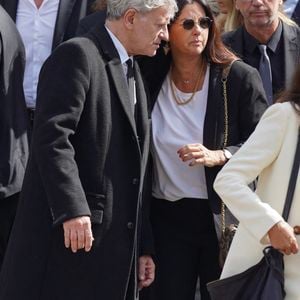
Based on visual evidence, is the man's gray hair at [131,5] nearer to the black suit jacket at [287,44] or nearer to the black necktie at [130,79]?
the black necktie at [130,79]

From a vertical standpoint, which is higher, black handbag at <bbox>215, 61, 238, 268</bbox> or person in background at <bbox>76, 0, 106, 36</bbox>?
person in background at <bbox>76, 0, 106, 36</bbox>

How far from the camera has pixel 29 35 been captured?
5020 mm

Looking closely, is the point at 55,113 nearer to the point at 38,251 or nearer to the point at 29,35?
the point at 38,251

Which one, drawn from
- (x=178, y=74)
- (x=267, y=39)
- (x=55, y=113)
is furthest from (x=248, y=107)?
(x=55, y=113)

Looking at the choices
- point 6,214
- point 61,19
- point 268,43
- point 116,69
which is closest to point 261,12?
point 268,43

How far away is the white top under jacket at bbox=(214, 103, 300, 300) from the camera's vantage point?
3502mm

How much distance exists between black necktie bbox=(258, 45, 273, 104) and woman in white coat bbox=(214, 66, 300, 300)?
1.22 m

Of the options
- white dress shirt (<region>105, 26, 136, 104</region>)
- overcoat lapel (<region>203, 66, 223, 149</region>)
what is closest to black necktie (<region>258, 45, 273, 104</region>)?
overcoat lapel (<region>203, 66, 223, 149</region>)

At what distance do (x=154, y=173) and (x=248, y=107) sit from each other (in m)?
0.55

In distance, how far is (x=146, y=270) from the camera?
4312 mm

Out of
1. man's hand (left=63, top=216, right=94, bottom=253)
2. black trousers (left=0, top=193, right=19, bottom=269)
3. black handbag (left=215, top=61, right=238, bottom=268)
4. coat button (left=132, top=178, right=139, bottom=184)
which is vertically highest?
coat button (left=132, top=178, right=139, bottom=184)

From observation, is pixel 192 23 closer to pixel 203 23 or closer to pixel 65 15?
pixel 203 23

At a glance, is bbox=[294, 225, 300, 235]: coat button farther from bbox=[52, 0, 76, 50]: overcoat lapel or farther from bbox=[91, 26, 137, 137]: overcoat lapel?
bbox=[52, 0, 76, 50]: overcoat lapel

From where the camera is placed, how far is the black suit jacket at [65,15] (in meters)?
5.04
